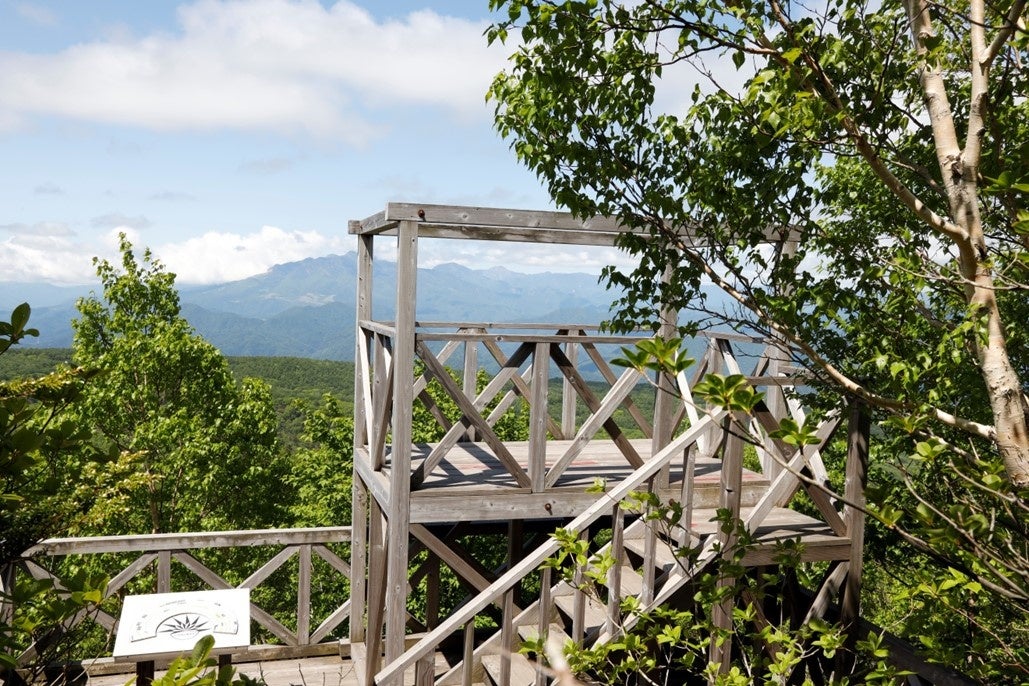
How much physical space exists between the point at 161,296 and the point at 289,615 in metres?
7.86

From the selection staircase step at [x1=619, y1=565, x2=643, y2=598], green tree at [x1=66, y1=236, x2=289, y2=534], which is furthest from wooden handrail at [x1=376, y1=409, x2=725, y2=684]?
green tree at [x1=66, y1=236, x2=289, y2=534]

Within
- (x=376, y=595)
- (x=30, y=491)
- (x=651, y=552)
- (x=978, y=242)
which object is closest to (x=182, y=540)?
(x=376, y=595)

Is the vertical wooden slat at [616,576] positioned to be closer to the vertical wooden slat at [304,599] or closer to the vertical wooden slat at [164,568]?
the vertical wooden slat at [304,599]

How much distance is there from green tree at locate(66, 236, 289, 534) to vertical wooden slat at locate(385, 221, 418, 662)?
33.8 ft

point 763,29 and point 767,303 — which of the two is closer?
point 763,29

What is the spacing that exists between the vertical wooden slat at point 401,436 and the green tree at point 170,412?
10.3 metres

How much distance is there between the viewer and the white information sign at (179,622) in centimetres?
574

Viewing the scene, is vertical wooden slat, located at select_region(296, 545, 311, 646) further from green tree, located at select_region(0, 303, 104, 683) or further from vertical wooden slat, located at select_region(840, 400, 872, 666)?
green tree, located at select_region(0, 303, 104, 683)

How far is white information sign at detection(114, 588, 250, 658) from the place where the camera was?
226 inches

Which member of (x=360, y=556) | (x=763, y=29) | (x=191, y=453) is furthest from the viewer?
(x=191, y=453)

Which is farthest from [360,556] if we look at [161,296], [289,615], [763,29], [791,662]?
[289,615]

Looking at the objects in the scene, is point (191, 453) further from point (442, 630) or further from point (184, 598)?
point (442, 630)

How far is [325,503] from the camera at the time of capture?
15711mm

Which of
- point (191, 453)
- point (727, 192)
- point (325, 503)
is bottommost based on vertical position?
point (325, 503)
